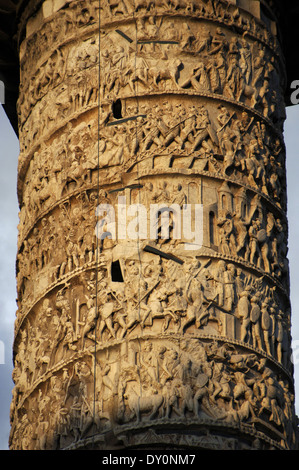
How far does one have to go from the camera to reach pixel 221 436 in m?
9.06

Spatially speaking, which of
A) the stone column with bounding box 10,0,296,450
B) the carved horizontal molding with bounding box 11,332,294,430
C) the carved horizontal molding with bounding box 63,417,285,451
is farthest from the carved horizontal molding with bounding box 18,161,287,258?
the carved horizontal molding with bounding box 63,417,285,451

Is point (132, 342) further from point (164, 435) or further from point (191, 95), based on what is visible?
point (191, 95)

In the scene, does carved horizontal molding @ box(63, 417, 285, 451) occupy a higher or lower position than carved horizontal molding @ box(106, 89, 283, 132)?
lower

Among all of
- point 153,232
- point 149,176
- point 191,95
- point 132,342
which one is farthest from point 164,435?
point 191,95

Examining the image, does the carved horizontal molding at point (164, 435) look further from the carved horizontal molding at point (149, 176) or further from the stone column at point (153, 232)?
the carved horizontal molding at point (149, 176)

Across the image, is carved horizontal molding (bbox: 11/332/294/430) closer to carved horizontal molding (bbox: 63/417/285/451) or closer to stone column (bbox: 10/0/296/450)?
stone column (bbox: 10/0/296/450)

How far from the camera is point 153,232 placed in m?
9.67

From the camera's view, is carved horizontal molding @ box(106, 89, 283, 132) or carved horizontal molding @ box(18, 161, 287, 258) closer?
carved horizontal molding @ box(18, 161, 287, 258)

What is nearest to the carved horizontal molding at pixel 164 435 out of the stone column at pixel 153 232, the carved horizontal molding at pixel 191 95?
the stone column at pixel 153 232

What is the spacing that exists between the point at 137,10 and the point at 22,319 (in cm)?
240

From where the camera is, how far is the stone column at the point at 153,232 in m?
9.21

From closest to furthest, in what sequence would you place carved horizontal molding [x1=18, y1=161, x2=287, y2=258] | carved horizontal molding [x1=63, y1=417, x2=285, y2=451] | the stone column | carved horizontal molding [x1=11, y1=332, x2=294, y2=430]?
1. carved horizontal molding [x1=63, y1=417, x2=285, y2=451]
2. the stone column
3. carved horizontal molding [x1=11, y1=332, x2=294, y2=430]
4. carved horizontal molding [x1=18, y1=161, x2=287, y2=258]

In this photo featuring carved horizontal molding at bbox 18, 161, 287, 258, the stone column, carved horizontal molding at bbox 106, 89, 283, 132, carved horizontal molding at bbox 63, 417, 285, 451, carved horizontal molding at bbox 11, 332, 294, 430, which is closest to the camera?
carved horizontal molding at bbox 63, 417, 285, 451

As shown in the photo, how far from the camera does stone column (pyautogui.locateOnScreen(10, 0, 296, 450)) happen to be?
9211 mm
